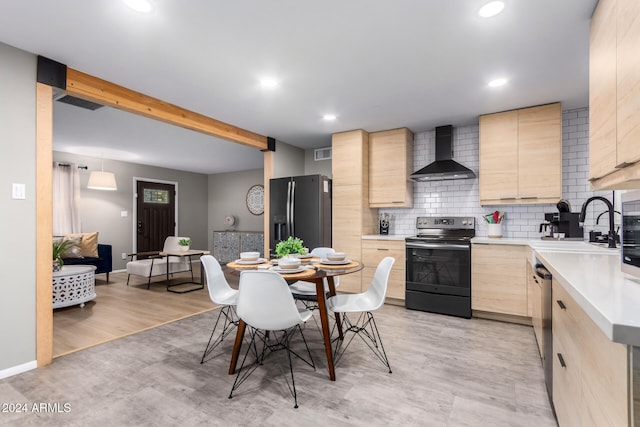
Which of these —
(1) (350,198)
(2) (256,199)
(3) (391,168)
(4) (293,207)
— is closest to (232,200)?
(2) (256,199)

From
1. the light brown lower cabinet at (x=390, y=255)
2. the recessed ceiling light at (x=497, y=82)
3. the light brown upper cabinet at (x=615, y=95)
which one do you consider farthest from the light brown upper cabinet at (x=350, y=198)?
the light brown upper cabinet at (x=615, y=95)

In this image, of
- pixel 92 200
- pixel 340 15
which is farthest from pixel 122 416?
pixel 92 200

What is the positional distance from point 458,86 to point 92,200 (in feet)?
23.0

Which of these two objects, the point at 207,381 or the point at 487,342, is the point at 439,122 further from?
the point at 207,381

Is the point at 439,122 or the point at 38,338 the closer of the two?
the point at 38,338

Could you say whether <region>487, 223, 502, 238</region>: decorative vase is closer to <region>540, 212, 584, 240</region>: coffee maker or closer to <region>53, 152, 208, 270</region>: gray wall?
<region>540, 212, 584, 240</region>: coffee maker

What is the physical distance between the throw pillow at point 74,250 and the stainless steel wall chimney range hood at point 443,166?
5.62 meters

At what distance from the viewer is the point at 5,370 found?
2260 mm

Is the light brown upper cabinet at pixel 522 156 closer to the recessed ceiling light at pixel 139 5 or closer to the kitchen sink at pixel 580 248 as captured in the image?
the kitchen sink at pixel 580 248

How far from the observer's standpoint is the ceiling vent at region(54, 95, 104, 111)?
11.3ft

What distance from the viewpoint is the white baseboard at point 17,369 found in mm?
2254

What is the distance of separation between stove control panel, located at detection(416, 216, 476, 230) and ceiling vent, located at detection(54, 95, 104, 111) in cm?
436

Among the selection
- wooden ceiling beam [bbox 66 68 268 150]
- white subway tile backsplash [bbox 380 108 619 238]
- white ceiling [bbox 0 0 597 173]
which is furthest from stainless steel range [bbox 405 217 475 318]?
wooden ceiling beam [bbox 66 68 268 150]

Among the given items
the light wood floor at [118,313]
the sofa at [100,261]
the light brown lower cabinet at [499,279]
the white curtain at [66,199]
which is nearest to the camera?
the light wood floor at [118,313]
